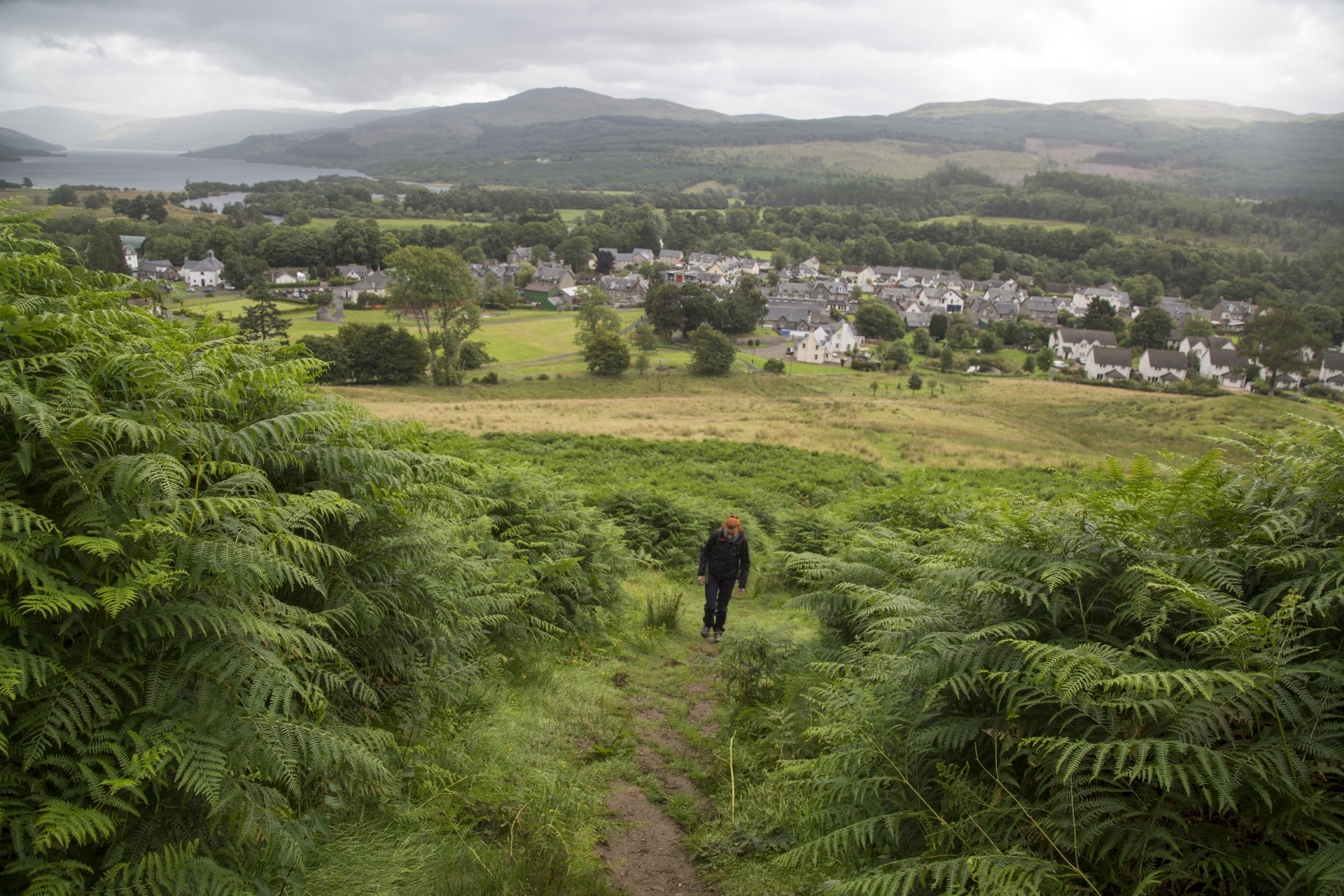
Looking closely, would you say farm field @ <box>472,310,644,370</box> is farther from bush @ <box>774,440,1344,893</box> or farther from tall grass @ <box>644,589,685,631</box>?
bush @ <box>774,440,1344,893</box>

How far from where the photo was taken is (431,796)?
421 cm

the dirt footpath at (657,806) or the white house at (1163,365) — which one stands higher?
the dirt footpath at (657,806)

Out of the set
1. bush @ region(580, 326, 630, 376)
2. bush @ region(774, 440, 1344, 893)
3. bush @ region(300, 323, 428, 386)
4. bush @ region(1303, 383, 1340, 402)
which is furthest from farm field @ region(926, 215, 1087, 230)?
bush @ region(774, 440, 1344, 893)

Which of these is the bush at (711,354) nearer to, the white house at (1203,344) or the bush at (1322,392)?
the bush at (1322,392)

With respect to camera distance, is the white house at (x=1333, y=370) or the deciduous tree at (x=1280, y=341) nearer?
the deciduous tree at (x=1280, y=341)

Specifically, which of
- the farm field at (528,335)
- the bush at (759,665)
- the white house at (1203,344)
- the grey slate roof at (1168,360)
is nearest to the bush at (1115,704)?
the bush at (759,665)

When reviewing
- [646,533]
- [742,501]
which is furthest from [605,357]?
[646,533]

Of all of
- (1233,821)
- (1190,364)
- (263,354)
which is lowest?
(1190,364)

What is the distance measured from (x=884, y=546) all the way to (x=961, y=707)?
312 centimetres

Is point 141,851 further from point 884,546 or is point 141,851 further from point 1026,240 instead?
point 1026,240

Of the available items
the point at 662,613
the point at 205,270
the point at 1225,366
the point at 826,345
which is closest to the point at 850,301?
the point at 826,345

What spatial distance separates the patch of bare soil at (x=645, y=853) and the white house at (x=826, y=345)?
8315 cm

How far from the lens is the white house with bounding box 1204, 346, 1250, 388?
8838cm

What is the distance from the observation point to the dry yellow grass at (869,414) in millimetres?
33812
